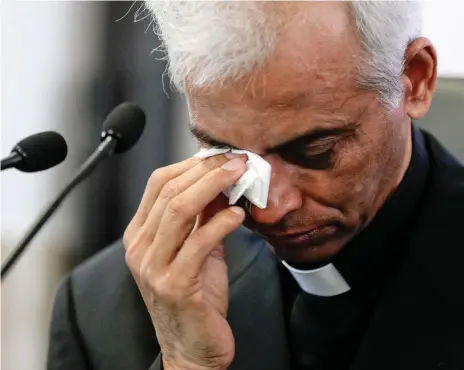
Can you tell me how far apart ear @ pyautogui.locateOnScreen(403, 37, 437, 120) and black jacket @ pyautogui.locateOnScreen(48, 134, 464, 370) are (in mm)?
157

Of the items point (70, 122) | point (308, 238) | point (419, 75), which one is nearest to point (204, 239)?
point (308, 238)

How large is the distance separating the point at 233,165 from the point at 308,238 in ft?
0.51

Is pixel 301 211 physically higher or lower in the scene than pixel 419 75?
lower

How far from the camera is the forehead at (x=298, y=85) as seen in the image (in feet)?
2.83

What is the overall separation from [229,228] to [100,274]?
44cm

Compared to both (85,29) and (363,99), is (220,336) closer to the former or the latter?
(363,99)

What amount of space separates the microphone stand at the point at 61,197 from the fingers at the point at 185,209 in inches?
6.7

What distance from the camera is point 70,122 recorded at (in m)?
2.11

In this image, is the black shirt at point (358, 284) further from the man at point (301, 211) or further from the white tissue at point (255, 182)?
the white tissue at point (255, 182)

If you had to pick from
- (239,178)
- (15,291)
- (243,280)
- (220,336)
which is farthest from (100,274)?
(15,291)

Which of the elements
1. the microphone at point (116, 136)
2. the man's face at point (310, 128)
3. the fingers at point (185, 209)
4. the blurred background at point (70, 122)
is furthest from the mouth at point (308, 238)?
the blurred background at point (70, 122)

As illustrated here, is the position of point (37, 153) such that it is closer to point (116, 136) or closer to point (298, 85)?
point (116, 136)

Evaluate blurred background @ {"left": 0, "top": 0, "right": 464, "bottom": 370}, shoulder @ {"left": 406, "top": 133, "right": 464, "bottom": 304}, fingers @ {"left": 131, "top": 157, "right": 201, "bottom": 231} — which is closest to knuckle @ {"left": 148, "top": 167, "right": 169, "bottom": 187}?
fingers @ {"left": 131, "top": 157, "right": 201, "bottom": 231}

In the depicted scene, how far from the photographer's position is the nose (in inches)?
36.0
